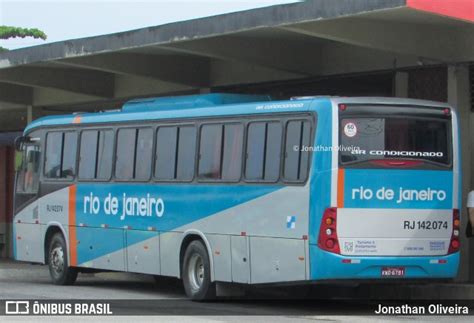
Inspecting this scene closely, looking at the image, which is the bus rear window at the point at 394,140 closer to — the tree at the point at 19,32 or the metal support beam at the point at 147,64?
the metal support beam at the point at 147,64

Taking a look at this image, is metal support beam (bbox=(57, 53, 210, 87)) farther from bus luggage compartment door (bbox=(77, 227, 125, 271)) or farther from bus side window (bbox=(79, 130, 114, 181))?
bus luggage compartment door (bbox=(77, 227, 125, 271))

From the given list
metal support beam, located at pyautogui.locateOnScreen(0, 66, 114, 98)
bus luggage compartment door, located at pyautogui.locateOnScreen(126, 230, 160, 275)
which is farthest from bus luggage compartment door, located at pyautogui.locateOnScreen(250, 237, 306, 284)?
metal support beam, located at pyautogui.locateOnScreen(0, 66, 114, 98)

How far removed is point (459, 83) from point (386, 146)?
12.7 ft

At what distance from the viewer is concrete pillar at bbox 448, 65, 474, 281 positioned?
18562 mm

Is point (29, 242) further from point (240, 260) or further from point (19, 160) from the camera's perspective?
point (240, 260)

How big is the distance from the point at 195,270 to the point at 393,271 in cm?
359

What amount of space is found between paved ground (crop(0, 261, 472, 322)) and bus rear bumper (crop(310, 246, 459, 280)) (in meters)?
0.56

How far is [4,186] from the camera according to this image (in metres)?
31.3

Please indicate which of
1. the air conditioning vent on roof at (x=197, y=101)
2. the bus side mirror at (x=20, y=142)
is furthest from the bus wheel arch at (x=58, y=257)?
the air conditioning vent on roof at (x=197, y=101)

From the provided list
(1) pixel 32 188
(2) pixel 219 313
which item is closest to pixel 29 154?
(1) pixel 32 188

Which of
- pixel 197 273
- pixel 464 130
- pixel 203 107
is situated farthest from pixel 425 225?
pixel 203 107

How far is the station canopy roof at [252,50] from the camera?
1720 cm

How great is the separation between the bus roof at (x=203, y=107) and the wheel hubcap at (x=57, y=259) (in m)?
2.33

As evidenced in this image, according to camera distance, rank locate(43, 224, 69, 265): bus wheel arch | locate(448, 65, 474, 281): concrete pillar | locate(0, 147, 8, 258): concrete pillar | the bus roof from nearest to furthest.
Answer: the bus roof
locate(448, 65, 474, 281): concrete pillar
locate(43, 224, 69, 265): bus wheel arch
locate(0, 147, 8, 258): concrete pillar
